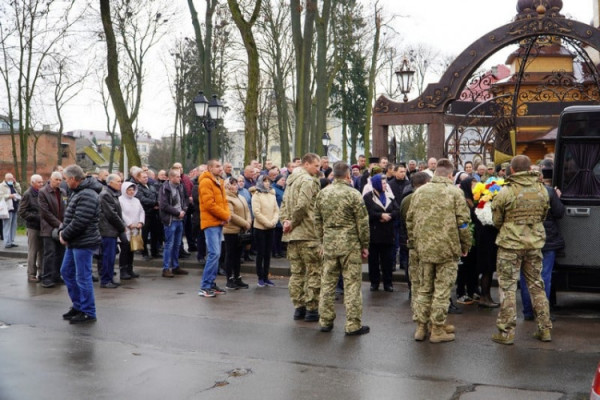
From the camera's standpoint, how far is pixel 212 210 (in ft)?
36.2

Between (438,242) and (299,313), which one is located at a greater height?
(438,242)

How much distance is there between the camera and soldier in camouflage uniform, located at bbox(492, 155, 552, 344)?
25.9ft

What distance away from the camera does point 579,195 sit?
31.1 feet

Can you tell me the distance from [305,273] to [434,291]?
6.37 feet

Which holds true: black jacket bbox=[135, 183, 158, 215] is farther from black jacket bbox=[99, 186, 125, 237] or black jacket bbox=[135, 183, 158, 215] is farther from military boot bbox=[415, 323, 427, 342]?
military boot bbox=[415, 323, 427, 342]

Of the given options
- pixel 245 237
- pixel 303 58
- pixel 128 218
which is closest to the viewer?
pixel 245 237

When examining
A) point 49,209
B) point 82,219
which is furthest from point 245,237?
point 82,219

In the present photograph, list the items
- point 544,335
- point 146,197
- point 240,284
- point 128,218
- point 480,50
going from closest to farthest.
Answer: point 544,335
point 240,284
point 128,218
point 146,197
point 480,50

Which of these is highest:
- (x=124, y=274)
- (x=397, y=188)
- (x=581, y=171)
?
(x=581, y=171)

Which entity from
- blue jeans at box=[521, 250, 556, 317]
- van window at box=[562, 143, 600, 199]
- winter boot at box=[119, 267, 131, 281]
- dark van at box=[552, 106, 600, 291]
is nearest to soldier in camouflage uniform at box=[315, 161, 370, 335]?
blue jeans at box=[521, 250, 556, 317]

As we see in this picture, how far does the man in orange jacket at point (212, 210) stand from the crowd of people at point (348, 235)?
0.02 meters

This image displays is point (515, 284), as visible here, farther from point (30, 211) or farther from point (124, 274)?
point (30, 211)

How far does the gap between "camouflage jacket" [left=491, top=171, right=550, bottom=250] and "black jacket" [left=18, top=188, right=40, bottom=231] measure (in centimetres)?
876

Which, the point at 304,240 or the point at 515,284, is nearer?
the point at 515,284
